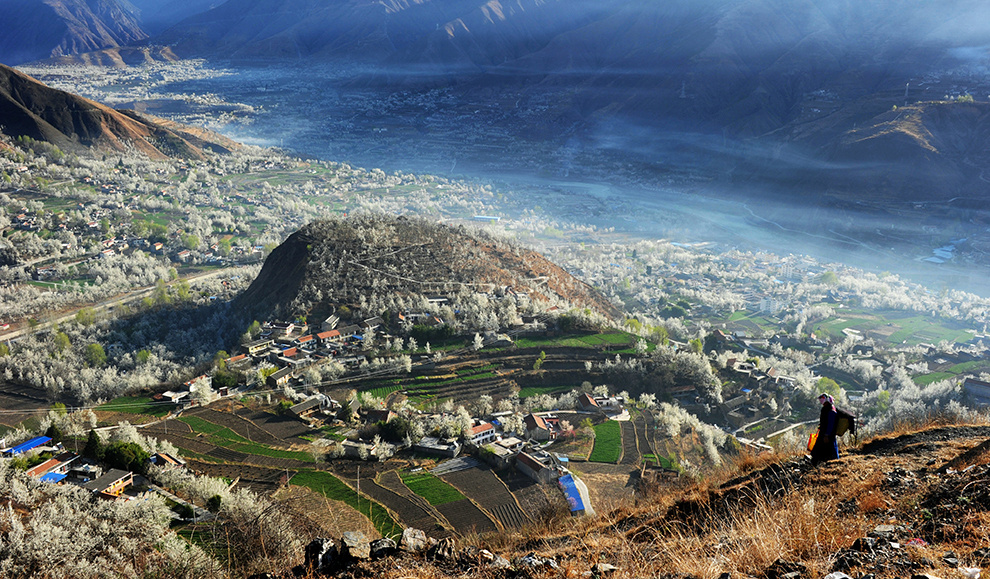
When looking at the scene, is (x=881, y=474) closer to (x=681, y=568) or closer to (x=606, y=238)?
(x=681, y=568)

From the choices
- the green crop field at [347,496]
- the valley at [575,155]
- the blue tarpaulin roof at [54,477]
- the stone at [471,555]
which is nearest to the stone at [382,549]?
the stone at [471,555]

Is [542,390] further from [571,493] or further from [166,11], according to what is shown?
[166,11]

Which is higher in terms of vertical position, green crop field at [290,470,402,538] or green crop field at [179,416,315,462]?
green crop field at [179,416,315,462]

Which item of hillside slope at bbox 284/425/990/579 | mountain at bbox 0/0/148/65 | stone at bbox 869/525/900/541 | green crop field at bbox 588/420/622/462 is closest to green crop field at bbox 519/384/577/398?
green crop field at bbox 588/420/622/462

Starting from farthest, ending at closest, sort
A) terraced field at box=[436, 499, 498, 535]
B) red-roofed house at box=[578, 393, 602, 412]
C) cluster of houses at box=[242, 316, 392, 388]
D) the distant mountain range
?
the distant mountain range, cluster of houses at box=[242, 316, 392, 388], red-roofed house at box=[578, 393, 602, 412], terraced field at box=[436, 499, 498, 535]

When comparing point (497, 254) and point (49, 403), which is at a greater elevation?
point (497, 254)

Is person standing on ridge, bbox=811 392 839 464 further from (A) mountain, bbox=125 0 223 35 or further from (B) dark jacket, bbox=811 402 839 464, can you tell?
(A) mountain, bbox=125 0 223 35

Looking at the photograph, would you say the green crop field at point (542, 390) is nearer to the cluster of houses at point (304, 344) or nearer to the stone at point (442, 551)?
the cluster of houses at point (304, 344)

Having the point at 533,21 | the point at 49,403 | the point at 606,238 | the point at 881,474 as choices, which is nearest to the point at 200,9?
the point at 533,21
